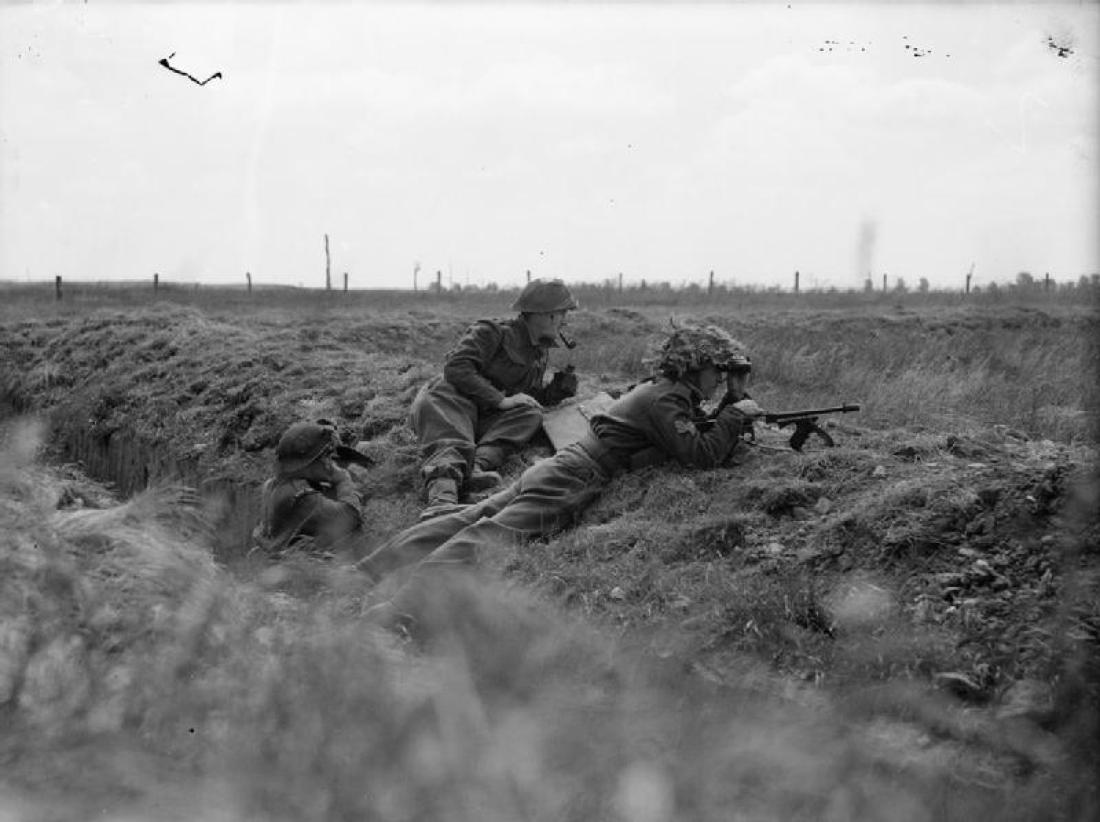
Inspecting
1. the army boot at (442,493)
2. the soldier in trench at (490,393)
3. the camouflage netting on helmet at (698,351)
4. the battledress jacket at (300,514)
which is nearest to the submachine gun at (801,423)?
the camouflage netting on helmet at (698,351)

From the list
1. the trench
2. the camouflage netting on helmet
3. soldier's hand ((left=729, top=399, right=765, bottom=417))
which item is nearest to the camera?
the camouflage netting on helmet

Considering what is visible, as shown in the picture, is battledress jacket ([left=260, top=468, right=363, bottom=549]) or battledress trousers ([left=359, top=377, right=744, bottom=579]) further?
battledress jacket ([left=260, top=468, right=363, bottom=549])

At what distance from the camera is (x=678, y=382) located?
269 inches

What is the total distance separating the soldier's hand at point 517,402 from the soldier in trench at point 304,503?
1.56 meters

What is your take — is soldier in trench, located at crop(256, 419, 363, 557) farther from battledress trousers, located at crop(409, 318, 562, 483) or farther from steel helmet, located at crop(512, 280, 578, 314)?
steel helmet, located at crop(512, 280, 578, 314)

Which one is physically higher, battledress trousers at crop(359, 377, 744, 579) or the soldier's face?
the soldier's face

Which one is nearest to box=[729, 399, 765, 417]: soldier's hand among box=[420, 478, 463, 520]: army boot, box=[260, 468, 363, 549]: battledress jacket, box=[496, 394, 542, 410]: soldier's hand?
box=[420, 478, 463, 520]: army boot

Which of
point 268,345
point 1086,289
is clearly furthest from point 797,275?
point 268,345

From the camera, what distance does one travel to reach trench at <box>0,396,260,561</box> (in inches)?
285

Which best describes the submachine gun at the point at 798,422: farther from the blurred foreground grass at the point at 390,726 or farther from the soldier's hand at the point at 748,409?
the blurred foreground grass at the point at 390,726

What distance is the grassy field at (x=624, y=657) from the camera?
3.75 m

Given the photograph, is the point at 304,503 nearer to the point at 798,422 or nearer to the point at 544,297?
the point at 544,297

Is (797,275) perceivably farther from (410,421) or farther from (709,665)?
(709,665)

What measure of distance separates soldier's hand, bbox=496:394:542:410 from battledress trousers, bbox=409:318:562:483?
0.10 feet
